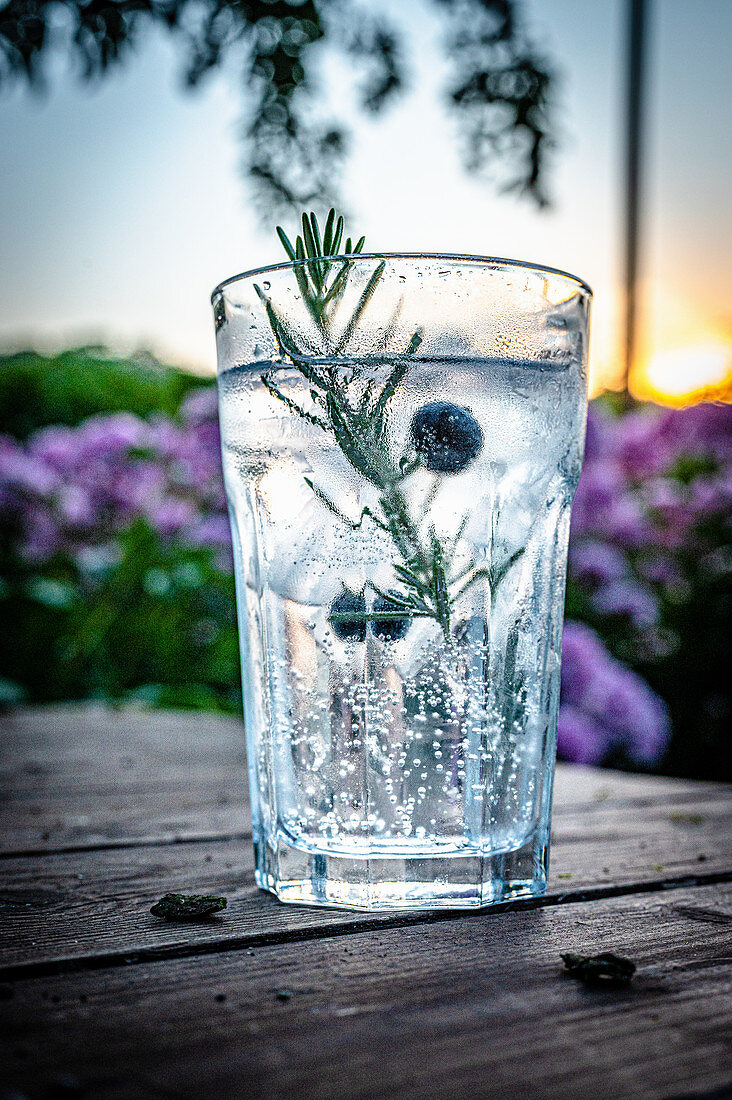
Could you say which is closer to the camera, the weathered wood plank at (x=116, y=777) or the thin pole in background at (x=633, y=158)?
the weathered wood plank at (x=116, y=777)

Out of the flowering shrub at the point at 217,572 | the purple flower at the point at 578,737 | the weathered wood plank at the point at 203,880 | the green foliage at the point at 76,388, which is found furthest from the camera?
the green foliage at the point at 76,388

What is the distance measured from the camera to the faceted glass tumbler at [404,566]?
912mm

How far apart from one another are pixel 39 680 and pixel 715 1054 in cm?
353

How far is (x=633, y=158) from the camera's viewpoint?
4125mm

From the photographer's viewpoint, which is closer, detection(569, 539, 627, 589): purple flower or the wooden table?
the wooden table

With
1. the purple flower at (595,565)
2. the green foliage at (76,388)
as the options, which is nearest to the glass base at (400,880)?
the purple flower at (595,565)

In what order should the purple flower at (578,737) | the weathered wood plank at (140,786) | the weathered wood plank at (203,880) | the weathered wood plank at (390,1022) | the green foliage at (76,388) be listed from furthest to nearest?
the green foliage at (76,388) → the purple flower at (578,737) → the weathered wood plank at (140,786) → the weathered wood plank at (203,880) → the weathered wood plank at (390,1022)

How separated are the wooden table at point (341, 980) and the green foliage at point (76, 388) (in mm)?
3544

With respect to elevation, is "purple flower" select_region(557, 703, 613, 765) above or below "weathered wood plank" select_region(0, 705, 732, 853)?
below

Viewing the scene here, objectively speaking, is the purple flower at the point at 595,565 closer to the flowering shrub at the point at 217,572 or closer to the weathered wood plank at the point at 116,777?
the flowering shrub at the point at 217,572

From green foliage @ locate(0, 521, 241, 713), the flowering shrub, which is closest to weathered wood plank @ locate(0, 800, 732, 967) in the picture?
the flowering shrub

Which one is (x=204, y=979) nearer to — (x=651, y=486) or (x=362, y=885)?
(x=362, y=885)

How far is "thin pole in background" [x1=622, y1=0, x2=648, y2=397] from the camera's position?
409cm

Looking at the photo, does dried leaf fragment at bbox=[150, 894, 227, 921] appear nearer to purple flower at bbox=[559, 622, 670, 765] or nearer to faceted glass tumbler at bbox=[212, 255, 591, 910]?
faceted glass tumbler at bbox=[212, 255, 591, 910]
